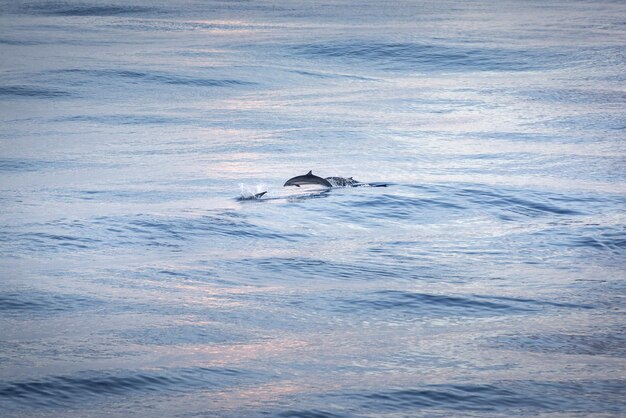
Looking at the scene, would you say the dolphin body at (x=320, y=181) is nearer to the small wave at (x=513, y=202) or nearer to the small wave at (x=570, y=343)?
the small wave at (x=513, y=202)

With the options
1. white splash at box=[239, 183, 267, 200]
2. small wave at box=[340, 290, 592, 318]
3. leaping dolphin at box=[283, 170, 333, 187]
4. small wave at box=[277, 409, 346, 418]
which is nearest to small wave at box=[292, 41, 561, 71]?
leaping dolphin at box=[283, 170, 333, 187]

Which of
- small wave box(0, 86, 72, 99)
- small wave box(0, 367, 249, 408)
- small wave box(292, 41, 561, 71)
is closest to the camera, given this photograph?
small wave box(0, 367, 249, 408)

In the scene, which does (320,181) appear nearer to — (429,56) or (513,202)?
(513,202)

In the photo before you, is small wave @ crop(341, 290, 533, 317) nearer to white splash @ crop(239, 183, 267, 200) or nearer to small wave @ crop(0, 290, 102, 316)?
small wave @ crop(0, 290, 102, 316)

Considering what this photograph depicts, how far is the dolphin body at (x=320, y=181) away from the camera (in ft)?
39.9

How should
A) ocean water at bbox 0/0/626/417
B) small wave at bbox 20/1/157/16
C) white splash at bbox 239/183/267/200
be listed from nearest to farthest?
ocean water at bbox 0/0/626/417 → white splash at bbox 239/183/267/200 → small wave at bbox 20/1/157/16

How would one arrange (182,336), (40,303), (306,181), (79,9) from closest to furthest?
(182,336) → (40,303) → (306,181) → (79,9)

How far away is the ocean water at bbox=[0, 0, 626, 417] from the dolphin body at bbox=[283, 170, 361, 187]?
136mm

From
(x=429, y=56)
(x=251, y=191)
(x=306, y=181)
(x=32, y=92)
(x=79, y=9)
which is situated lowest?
(x=251, y=191)

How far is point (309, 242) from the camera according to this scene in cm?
A: 1016

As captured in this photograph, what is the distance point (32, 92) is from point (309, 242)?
12.1 metres

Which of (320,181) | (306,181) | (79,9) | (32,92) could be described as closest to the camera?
(306,181)

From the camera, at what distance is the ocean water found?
6.38 meters

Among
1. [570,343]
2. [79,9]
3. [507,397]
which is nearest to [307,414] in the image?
[507,397]
